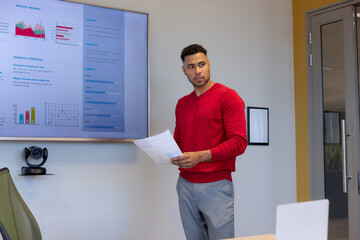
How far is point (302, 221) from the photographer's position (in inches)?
47.9

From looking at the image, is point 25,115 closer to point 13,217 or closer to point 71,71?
point 71,71

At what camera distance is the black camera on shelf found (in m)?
2.81

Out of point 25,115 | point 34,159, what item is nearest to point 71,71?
point 25,115

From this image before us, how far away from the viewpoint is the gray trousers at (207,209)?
2488mm

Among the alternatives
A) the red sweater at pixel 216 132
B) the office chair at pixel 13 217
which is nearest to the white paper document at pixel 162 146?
the red sweater at pixel 216 132

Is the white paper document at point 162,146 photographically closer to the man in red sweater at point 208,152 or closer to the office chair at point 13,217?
the man in red sweater at point 208,152

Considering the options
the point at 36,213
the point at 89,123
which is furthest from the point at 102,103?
the point at 36,213

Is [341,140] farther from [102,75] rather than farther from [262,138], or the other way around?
[102,75]

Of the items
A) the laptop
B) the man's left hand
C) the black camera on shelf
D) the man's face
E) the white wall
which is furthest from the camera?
the white wall

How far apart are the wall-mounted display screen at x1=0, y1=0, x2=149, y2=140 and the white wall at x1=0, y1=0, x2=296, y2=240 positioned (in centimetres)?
12

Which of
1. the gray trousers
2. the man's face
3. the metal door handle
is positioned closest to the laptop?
the gray trousers

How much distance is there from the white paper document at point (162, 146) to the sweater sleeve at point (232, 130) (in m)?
0.23

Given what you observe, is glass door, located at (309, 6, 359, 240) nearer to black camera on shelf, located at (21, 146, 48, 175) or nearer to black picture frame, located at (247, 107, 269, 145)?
black picture frame, located at (247, 107, 269, 145)

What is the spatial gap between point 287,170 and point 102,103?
186cm
